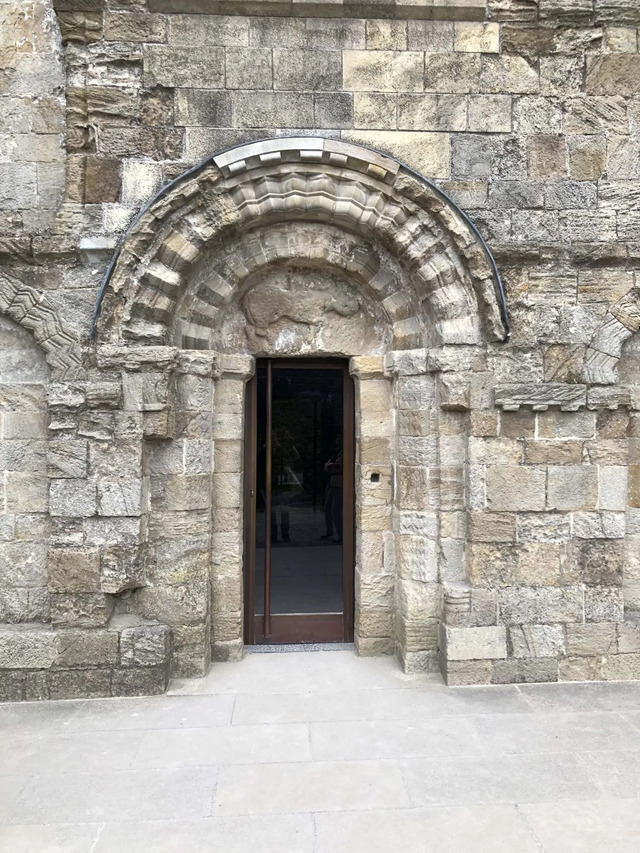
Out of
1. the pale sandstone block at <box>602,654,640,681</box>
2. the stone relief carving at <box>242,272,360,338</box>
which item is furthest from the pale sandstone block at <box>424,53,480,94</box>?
the pale sandstone block at <box>602,654,640,681</box>

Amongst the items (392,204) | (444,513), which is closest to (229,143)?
(392,204)

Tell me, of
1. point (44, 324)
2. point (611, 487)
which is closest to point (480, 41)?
point (611, 487)

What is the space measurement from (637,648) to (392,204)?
373cm

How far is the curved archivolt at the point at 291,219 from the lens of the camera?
4.41 meters

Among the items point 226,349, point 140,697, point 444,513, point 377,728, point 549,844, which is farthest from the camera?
point 226,349

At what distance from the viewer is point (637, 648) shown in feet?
15.3

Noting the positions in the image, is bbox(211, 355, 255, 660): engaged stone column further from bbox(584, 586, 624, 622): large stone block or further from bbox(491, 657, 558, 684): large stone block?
bbox(584, 586, 624, 622): large stone block

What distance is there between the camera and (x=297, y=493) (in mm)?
5285

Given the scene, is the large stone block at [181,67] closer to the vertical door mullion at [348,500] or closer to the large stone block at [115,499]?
the vertical door mullion at [348,500]

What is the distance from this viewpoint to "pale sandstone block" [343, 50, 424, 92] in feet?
15.0

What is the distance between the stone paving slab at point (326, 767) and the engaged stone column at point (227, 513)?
1.09 feet

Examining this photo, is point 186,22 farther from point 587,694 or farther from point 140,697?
point 587,694

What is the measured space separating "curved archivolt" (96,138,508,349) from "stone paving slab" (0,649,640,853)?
2551 millimetres

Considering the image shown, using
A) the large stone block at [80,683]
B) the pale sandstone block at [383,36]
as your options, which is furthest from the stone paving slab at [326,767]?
the pale sandstone block at [383,36]
